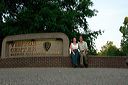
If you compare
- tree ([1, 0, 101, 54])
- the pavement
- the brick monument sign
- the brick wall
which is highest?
tree ([1, 0, 101, 54])

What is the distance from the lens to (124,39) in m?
70.6

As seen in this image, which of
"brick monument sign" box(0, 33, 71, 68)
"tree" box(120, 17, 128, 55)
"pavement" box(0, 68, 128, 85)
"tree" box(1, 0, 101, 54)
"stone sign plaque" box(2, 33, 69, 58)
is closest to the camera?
"pavement" box(0, 68, 128, 85)

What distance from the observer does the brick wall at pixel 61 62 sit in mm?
20766

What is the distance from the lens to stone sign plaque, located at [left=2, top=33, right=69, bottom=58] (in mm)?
22109

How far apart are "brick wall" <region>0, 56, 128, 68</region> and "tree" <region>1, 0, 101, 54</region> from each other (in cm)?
1281

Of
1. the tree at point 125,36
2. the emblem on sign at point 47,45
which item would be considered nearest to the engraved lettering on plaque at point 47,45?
the emblem on sign at point 47,45

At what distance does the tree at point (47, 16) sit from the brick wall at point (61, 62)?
12.8 meters

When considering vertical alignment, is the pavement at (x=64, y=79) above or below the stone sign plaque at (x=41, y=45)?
below

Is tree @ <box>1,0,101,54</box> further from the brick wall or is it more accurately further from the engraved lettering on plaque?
the brick wall

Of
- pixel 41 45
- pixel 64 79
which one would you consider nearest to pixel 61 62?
pixel 41 45

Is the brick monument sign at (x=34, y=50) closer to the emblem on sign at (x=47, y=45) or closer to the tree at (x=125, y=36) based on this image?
the emblem on sign at (x=47, y=45)

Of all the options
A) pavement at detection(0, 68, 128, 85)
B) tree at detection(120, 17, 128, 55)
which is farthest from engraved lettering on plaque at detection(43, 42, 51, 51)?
tree at detection(120, 17, 128, 55)

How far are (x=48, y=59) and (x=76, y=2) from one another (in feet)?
60.0

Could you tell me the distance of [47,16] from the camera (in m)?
34.7
